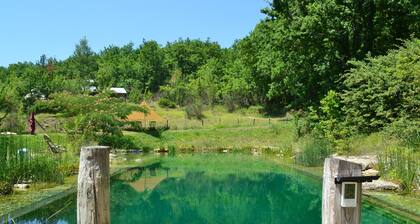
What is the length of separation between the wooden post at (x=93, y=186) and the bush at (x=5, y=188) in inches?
330

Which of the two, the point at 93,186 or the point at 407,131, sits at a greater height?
the point at 407,131

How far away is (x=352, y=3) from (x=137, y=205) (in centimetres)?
1467

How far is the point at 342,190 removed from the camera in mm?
4117

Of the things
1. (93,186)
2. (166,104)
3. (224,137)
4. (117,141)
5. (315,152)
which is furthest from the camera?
(166,104)

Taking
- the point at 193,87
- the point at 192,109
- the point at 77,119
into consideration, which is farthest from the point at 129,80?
the point at 77,119

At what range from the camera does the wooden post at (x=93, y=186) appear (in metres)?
4.92

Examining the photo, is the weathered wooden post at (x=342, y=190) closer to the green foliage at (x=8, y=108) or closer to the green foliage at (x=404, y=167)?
the green foliage at (x=404, y=167)

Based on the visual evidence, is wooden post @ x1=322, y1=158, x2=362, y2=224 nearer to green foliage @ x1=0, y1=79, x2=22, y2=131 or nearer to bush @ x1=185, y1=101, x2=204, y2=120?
green foliage @ x1=0, y1=79, x2=22, y2=131

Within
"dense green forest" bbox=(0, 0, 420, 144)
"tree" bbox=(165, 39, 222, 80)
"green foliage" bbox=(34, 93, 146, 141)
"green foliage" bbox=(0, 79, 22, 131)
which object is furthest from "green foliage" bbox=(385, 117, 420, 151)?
"tree" bbox=(165, 39, 222, 80)

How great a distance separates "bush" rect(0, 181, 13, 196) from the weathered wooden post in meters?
10.1

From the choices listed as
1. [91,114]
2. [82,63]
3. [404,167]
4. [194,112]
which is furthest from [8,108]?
[82,63]

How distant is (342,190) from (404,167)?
9.61m

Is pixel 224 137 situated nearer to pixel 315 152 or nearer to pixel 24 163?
pixel 315 152

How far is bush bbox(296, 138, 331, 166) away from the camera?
2072cm
